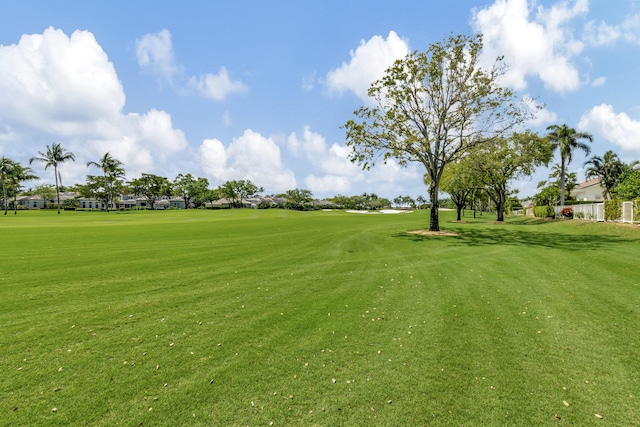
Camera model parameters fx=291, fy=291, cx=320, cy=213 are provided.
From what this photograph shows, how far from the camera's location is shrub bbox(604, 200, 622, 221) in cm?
2370

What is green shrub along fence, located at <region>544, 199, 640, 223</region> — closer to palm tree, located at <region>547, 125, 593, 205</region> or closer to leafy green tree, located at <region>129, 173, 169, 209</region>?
palm tree, located at <region>547, 125, 593, 205</region>

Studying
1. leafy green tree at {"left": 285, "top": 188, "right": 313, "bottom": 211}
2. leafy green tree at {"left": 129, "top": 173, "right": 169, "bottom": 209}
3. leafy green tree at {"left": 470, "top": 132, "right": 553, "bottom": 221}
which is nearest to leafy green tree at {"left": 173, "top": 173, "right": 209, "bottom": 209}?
leafy green tree at {"left": 129, "top": 173, "right": 169, "bottom": 209}

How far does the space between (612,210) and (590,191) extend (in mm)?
58910

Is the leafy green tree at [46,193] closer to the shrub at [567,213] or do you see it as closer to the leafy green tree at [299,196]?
the leafy green tree at [299,196]

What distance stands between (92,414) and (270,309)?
12.4 feet

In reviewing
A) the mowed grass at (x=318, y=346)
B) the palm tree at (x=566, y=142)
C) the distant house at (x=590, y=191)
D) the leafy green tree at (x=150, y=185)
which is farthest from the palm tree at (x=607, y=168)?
the leafy green tree at (x=150, y=185)

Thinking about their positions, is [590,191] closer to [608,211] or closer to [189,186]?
[608,211]

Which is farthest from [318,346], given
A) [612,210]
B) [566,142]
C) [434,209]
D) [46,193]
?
[46,193]

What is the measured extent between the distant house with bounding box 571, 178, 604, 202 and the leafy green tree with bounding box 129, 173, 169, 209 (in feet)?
409

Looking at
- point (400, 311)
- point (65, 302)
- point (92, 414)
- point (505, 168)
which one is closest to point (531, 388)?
point (400, 311)

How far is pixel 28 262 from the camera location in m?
11.4

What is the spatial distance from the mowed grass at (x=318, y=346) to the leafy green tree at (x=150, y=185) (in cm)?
10659

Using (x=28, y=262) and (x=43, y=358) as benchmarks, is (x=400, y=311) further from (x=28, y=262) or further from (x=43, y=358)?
(x=28, y=262)

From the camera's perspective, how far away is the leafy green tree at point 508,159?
984 inches
